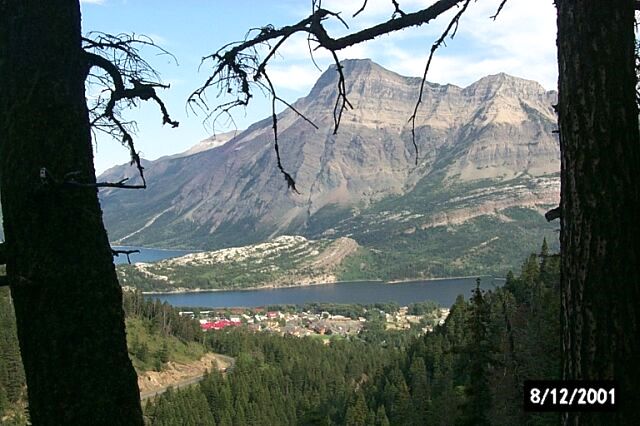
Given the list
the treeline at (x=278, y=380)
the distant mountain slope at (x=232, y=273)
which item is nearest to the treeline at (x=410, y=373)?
the treeline at (x=278, y=380)

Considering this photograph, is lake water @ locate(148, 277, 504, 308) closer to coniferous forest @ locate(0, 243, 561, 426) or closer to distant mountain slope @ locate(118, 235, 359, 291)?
distant mountain slope @ locate(118, 235, 359, 291)

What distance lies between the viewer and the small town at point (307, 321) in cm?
10369

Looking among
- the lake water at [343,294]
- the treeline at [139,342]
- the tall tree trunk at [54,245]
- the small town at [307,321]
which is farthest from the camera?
the lake water at [343,294]

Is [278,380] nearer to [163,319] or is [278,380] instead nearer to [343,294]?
[163,319]

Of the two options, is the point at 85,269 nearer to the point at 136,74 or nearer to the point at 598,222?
the point at 136,74

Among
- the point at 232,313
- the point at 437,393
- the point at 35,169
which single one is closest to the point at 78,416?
the point at 35,169

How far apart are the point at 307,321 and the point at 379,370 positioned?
54.8 m

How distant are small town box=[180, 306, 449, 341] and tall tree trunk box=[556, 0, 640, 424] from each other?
96.3 metres

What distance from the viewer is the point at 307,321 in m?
113

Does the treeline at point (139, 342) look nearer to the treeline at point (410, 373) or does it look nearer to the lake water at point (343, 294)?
the treeline at point (410, 373)

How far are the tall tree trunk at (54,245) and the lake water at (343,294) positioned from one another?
417 feet

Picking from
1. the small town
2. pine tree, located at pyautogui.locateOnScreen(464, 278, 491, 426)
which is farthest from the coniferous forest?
the small town

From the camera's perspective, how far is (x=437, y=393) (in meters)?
39.0

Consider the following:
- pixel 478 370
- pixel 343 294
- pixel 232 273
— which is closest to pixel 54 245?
pixel 478 370
